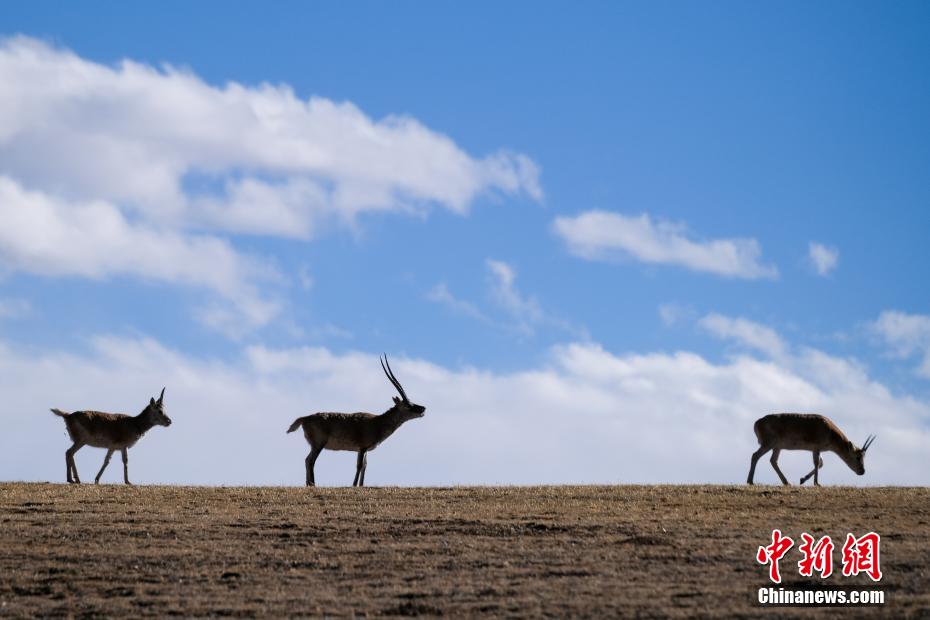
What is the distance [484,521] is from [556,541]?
1.91 m

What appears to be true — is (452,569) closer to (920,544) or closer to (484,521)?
(484,521)

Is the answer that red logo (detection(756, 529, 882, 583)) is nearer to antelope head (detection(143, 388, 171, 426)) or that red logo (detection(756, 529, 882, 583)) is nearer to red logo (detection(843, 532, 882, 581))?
red logo (detection(843, 532, 882, 581))

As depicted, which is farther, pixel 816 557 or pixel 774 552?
pixel 774 552

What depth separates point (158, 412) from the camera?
102 feet

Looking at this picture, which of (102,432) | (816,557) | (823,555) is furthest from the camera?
(102,432)

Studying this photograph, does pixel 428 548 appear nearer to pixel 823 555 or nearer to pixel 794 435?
pixel 823 555

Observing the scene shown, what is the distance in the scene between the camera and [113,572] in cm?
1798

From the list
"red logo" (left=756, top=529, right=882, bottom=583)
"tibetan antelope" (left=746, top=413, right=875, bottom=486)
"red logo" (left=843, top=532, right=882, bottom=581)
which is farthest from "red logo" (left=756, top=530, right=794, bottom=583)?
"tibetan antelope" (left=746, top=413, right=875, bottom=486)

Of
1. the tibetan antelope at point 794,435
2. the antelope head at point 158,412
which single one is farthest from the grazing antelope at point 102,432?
the tibetan antelope at point 794,435

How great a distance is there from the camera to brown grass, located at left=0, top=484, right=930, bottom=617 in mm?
15914

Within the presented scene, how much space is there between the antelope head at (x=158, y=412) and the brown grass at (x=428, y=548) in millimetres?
5160

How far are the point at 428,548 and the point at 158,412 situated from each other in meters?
13.8

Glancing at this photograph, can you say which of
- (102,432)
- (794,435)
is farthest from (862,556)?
(102,432)

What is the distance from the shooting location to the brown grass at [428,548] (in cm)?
1591
